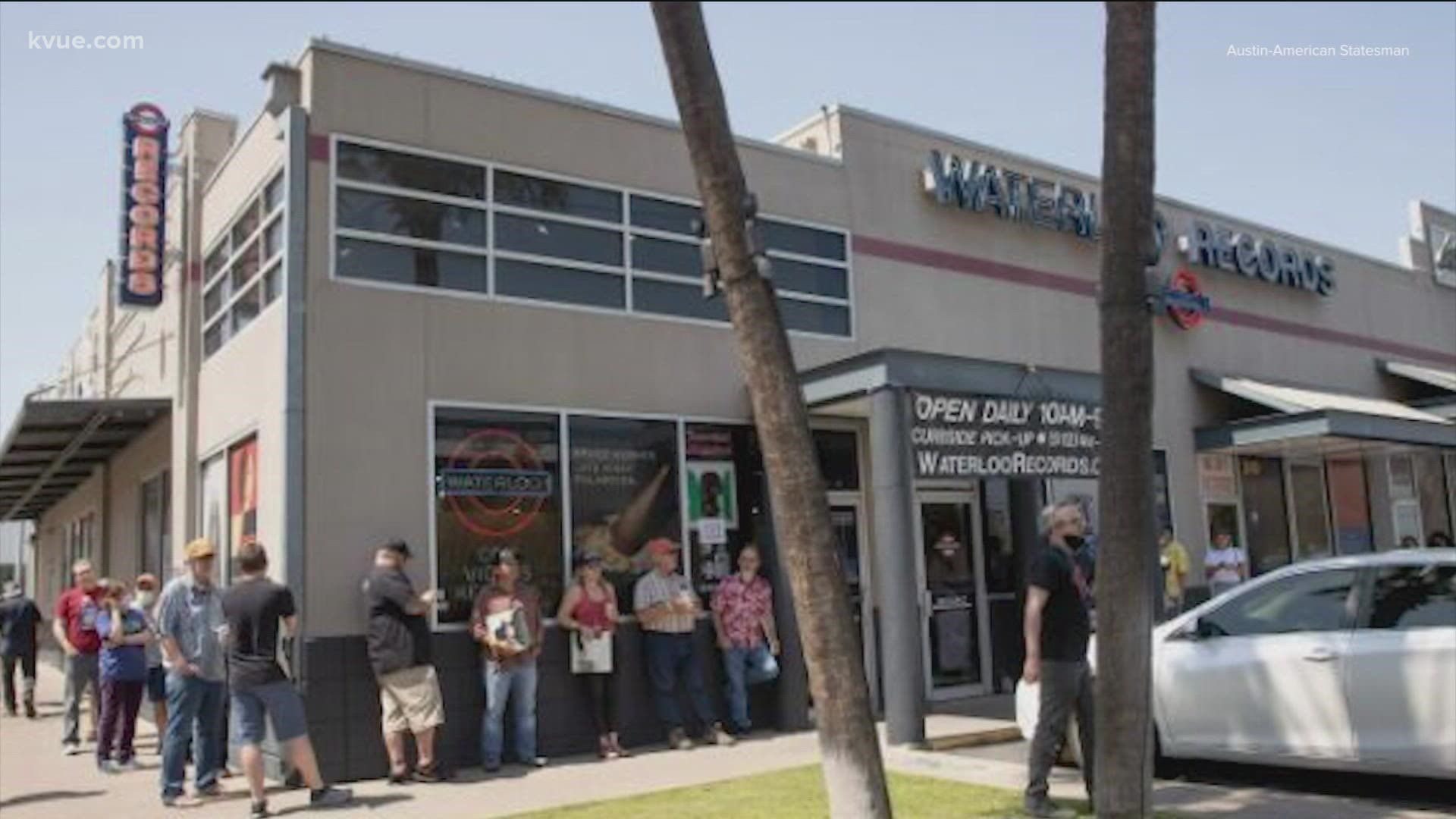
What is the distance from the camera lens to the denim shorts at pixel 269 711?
8.75 metres

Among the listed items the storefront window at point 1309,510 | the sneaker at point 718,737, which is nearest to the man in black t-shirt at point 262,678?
the sneaker at point 718,737

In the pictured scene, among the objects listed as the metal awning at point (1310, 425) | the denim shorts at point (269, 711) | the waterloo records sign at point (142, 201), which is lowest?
the denim shorts at point (269, 711)

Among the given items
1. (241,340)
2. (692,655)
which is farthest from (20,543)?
(692,655)

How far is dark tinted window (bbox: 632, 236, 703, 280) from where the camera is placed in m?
12.5

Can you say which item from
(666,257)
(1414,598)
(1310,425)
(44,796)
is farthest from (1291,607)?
(44,796)

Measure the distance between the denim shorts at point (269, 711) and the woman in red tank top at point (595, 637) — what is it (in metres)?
2.58

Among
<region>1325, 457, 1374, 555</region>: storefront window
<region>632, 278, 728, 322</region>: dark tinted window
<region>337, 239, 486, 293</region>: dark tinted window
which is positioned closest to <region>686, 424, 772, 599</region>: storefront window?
<region>632, 278, 728, 322</region>: dark tinted window

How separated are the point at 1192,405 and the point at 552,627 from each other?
10.9 m

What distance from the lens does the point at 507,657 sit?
10.3 m

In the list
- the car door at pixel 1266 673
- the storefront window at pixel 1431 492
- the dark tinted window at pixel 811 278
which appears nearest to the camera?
the car door at pixel 1266 673

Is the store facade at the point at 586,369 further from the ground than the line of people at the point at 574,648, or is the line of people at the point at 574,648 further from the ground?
the store facade at the point at 586,369

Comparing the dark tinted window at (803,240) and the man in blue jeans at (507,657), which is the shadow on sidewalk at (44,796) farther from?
the dark tinted window at (803,240)

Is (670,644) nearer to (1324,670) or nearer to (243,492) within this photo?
(243,492)

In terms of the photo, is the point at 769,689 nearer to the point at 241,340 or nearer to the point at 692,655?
the point at 692,655
